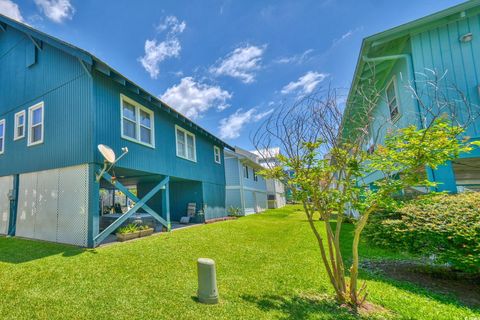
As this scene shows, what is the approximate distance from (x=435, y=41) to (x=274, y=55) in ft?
18.6

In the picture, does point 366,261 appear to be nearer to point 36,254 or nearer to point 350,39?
point 350,39

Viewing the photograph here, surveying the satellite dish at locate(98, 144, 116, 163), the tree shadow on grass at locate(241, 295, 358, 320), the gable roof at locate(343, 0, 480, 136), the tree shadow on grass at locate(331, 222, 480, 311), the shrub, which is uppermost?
the gable roof at locate(343, 0, 480, 136)

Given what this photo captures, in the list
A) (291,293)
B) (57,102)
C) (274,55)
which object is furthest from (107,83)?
(291,293)

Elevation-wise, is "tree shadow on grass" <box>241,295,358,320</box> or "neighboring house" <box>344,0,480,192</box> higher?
"neighboring house" <box>344,0,480,192</box>

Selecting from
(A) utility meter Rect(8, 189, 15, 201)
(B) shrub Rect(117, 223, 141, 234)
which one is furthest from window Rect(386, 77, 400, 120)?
(A) utility meter Rect(8, 189, 15, 201)

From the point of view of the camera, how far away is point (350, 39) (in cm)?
687

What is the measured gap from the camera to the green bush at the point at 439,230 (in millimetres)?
3789

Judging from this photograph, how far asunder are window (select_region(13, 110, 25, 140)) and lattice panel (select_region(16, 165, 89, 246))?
1.83 meters

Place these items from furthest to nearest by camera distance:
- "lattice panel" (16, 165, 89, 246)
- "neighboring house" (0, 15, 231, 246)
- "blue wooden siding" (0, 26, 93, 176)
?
"blue wooden siding" (0, 26, 93, 176) < "neighboring house" (0, 15, 231, 246) < "lattice panel" (16, 165, 89, 246)

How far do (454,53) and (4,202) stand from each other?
666 inches

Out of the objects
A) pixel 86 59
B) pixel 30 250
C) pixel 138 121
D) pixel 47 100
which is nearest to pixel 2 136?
pixel 47 100

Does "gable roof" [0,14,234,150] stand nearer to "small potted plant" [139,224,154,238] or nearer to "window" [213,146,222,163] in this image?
"window" [213,146,222,163]

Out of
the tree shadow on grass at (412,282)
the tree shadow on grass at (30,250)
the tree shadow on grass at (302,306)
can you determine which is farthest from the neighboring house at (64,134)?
the tree shadow on grass at (412,282)

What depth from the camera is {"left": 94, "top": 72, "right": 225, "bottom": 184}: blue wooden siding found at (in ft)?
24.3
